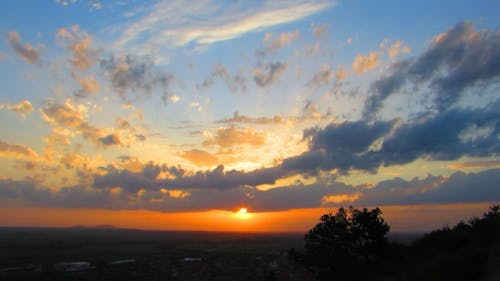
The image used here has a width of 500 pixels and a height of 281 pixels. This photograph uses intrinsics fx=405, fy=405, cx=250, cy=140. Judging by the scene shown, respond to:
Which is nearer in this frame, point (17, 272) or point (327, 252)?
point (327, 252)

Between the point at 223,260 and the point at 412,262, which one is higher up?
the point at 412,262

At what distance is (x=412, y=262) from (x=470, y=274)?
6.46 m

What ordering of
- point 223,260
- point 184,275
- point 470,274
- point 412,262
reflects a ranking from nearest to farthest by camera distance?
1. point 470,274
2. point 412,262
3. point 184,275
4. point 223,260

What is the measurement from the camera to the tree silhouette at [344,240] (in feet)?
75.7

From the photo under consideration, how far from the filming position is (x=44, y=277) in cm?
6288

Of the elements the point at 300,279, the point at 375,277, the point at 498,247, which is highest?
the point at 498,247

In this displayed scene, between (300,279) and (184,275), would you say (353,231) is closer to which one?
(300,279)

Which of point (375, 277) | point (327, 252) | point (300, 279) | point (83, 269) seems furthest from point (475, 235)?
point (83, 269)

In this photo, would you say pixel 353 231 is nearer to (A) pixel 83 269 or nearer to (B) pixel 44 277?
(B) pixel 44 277

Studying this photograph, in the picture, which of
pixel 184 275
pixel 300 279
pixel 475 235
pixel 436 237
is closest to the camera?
pixel 475 235

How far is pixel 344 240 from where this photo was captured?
23656mm

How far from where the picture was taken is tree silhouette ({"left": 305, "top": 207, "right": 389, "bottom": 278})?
23.1m

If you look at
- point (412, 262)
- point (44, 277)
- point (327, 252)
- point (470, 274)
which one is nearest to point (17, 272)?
point (44, 277)

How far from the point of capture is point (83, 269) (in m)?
71.1
